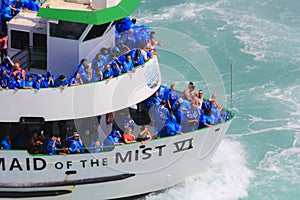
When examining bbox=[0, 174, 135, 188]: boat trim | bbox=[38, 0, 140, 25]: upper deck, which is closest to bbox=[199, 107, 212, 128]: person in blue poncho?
bbox=[0, 174, 135, 188]: boat trim

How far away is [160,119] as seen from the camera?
56.6 feet

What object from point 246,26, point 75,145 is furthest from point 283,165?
point 246,26

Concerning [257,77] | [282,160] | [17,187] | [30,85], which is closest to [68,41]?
[30,85]

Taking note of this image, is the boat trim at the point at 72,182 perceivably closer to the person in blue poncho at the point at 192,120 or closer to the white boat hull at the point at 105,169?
the white boat hull at the point at 105,169

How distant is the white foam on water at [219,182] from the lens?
18.4 meters

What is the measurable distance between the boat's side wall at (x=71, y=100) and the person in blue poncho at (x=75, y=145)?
1.81ft

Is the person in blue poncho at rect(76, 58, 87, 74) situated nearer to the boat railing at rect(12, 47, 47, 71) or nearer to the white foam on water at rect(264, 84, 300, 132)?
the boat railing at rect(12, 47, 47, 71)

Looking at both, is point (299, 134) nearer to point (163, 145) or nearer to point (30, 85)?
point (163, 145)

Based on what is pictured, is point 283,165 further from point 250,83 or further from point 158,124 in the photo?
point 250,83

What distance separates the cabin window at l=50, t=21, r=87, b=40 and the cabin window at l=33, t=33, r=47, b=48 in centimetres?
48

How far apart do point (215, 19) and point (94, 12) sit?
13.6 meters

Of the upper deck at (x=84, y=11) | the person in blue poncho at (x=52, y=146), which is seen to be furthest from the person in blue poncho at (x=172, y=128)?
the upper deck at (x=84, y=11)

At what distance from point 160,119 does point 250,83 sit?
7.88 m

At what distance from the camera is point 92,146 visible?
16.4m
